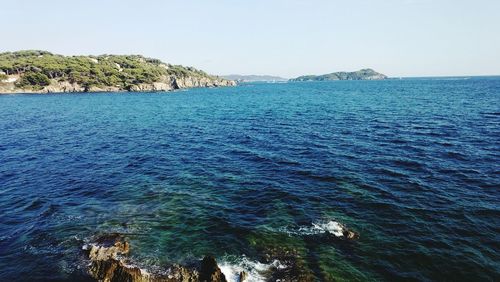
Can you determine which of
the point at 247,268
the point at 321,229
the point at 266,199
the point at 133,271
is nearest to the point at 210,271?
the point at 247,268

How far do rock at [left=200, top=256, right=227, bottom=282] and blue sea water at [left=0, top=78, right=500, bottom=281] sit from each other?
65.0 inches

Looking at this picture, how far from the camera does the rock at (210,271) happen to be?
19798 mm

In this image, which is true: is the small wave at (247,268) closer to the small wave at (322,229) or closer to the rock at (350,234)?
the small wave at (322,229)

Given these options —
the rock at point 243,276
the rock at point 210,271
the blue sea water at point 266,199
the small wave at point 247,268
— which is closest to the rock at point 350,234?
the blue sea water at point 266,199

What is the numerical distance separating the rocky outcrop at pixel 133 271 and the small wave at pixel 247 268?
43.5 inches

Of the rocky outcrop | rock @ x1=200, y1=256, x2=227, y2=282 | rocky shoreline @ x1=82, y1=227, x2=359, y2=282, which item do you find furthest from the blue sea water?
rock @ x1=200, y1=256, x2=227, y2=282

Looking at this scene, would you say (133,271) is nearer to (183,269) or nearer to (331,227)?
(183,269)

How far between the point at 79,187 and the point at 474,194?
44.8 m

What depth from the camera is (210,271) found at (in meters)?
20.3

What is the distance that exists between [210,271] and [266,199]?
44.1 feet

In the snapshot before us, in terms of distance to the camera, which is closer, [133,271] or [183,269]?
[133,271]

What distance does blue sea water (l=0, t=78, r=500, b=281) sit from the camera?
74.5 ft

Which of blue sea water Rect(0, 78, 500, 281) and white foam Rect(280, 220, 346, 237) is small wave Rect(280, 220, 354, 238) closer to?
white foam Rect(280, 220, 346, 237)

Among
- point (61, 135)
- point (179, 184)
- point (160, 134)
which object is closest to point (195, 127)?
point (160, 134)
